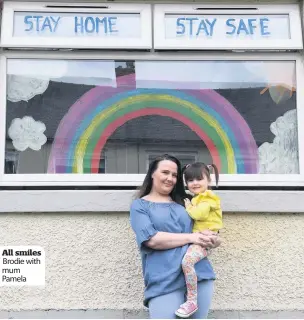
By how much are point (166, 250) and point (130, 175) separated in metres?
1.21

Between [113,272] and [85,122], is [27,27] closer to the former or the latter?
[85,122]

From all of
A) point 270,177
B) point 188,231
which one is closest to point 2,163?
point 188,231

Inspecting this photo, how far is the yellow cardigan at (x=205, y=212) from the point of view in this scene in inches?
164

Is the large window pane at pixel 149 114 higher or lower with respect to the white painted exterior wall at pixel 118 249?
higher

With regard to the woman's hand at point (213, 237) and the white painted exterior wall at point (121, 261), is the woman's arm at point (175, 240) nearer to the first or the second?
the woman's hand at point (213, 237)

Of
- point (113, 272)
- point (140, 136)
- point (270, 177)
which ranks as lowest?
point (113, 272)

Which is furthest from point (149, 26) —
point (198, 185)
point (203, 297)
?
point (203, 297)

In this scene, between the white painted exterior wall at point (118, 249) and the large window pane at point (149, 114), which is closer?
the white painted exterior wall at point (118, 249)

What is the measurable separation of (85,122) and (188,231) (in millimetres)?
1577

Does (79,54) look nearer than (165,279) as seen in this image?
No

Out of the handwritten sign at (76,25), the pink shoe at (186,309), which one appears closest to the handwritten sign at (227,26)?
the handwritten sign at (76,25)

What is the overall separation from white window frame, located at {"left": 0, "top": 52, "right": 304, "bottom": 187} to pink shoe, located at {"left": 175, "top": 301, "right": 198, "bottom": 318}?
1378mm

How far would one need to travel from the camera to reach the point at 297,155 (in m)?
5.30

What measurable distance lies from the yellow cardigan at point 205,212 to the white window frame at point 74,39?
1.62 metres
